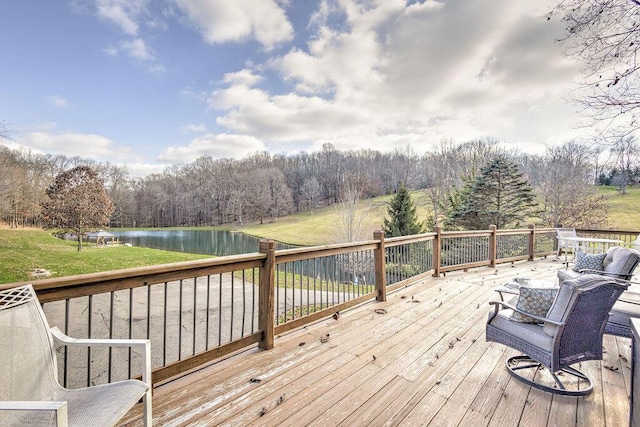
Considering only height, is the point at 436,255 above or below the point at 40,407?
below

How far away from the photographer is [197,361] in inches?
97.3

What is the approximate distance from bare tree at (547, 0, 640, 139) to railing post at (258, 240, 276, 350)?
211 inches

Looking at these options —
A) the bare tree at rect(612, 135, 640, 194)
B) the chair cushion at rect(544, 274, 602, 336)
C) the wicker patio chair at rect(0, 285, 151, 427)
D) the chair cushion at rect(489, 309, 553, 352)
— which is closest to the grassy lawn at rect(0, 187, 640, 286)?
the wicker patio chair at rect(0, 285, 151, 427)

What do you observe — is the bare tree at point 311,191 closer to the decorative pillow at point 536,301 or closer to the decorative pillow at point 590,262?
the decorative pillow at point 590,262

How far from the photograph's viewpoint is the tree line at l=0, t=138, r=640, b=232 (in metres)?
16.8

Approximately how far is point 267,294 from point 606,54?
6059 mm

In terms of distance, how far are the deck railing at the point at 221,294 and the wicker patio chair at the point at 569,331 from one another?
2.08 m

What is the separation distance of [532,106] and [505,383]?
1019cm

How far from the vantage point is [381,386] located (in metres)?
2.38

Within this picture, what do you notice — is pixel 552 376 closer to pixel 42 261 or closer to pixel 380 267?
pixel 380 267

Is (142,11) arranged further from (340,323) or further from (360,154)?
(360,154)

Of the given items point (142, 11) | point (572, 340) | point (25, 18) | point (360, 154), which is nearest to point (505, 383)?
point (572, 340)

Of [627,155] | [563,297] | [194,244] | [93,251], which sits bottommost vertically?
[194,244]

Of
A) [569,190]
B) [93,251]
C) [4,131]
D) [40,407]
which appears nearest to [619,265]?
[40,407]
